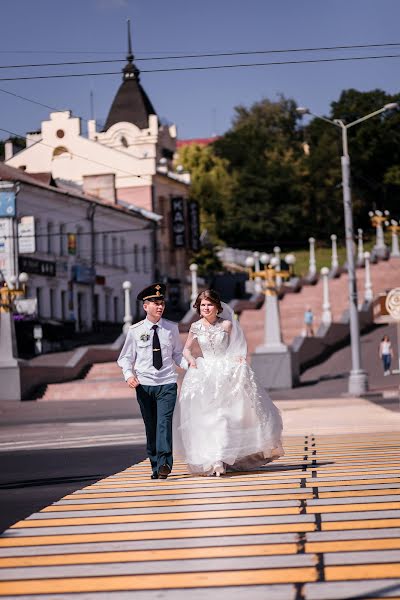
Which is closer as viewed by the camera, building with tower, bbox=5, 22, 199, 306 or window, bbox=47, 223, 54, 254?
window, bbox=47, 223, 54, 254

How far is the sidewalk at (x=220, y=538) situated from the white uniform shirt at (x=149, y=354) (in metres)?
1.05

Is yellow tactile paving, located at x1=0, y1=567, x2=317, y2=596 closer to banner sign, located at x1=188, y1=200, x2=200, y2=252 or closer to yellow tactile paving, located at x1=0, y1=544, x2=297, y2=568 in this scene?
yellow tactile paving, located at x1=0, y1=544, x2=297, y2=568

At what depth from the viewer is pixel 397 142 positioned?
396 feet

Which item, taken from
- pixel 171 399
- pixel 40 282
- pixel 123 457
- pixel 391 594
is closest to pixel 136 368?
pixel 171 399

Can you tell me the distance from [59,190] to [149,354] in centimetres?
5897

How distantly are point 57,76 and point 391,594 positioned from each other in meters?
26.8

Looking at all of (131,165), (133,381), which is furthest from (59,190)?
(133,381)

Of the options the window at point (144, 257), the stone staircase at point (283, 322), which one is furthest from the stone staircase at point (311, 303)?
the window at point (144, 257)

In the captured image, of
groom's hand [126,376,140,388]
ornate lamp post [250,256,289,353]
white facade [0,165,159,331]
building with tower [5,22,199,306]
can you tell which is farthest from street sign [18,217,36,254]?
groom's hand [126,376,140,388]

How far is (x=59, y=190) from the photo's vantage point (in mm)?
71250

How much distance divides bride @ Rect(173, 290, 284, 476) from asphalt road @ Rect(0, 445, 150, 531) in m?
1.32

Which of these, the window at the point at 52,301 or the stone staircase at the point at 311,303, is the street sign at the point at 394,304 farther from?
the window at the point at 52,301

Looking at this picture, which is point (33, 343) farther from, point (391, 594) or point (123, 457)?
point (391, 594)

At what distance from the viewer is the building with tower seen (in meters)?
85.1
